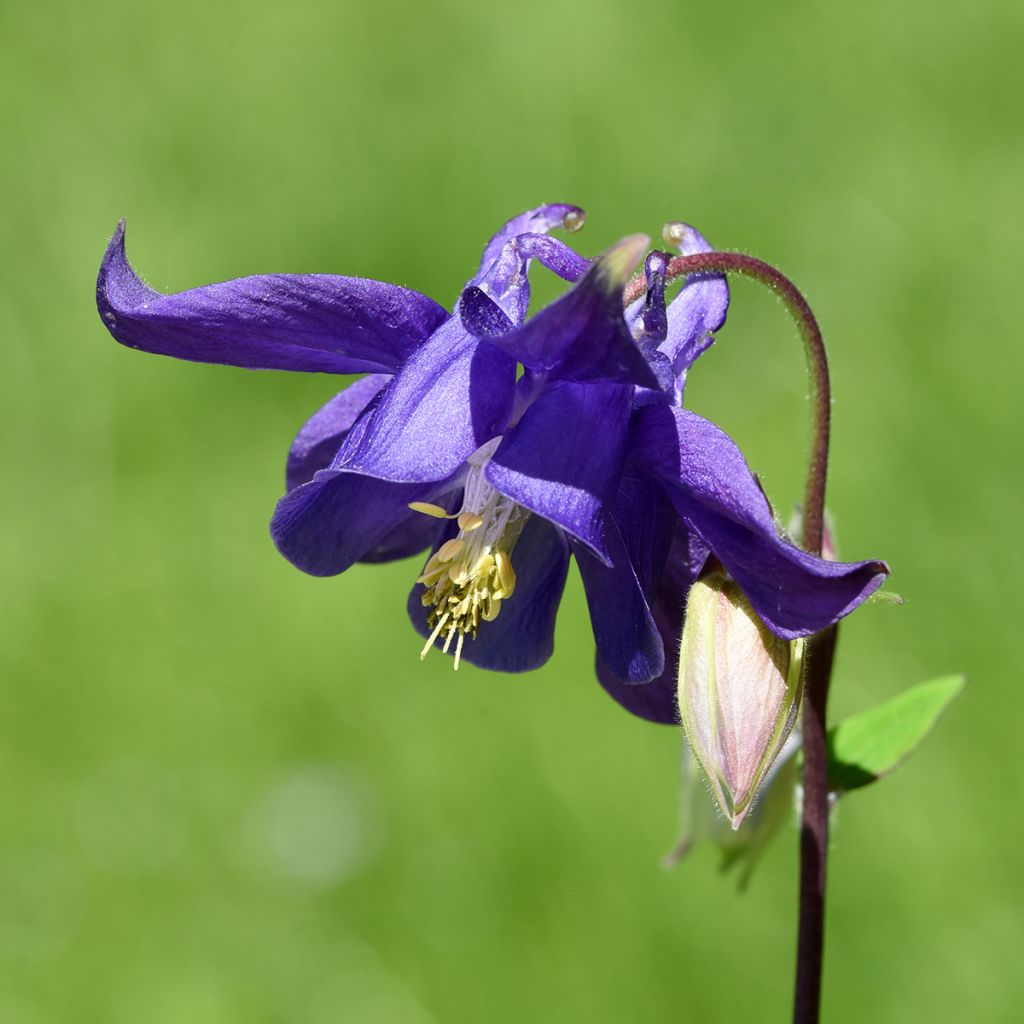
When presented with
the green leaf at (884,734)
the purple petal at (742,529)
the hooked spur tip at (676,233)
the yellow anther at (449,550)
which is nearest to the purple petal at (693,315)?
the hooked spur tip at (676,233)

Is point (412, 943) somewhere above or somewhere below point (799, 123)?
below

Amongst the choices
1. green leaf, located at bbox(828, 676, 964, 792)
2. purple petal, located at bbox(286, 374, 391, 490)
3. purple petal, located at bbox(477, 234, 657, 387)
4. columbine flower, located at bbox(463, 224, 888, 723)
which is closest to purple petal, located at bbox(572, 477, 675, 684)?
columbine flower, located at bbox(463, 224, 888, 723)

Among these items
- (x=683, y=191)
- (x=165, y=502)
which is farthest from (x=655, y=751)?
(x=683, y=191)

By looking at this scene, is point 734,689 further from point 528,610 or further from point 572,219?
point 572,219

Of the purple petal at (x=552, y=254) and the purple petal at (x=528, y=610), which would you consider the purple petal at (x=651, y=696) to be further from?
the purple petal at (x=552, y=254)

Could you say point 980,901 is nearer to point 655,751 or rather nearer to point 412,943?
point 655,751

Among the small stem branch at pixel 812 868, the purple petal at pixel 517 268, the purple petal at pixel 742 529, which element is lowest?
the small stem branch at pixel 812 868
